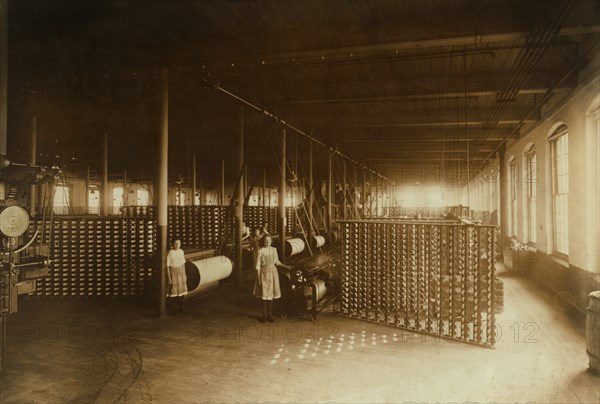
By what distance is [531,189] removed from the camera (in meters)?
13.5

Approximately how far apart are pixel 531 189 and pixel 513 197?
3.24 meters

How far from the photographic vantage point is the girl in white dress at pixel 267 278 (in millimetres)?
7668

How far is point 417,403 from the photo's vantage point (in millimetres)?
4520

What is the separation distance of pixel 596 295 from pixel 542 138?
771cm

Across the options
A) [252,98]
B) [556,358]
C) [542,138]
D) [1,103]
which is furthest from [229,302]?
[542,138]

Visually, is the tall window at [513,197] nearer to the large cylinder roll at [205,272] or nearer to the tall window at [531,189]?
the tall window at [531,189]

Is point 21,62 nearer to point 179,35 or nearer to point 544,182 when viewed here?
point 179,35

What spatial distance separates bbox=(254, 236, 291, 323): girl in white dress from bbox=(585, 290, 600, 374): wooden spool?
499 cm

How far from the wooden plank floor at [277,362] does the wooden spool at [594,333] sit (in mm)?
175

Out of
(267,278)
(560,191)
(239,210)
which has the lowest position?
(267,278)

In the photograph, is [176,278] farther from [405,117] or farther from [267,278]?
[405,117]

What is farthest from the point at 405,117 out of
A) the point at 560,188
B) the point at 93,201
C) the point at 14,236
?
the point at 93,201

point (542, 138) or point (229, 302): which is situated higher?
point (542, 138)

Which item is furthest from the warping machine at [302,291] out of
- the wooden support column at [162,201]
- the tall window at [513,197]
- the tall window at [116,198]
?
the tall window at [116,198]
